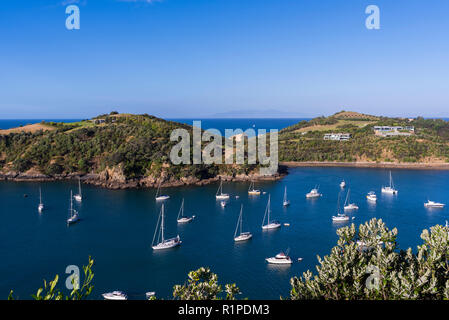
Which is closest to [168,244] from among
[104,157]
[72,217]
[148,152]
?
[72,217]

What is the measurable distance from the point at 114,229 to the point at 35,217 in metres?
15.5

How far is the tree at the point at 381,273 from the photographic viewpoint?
13250 mm

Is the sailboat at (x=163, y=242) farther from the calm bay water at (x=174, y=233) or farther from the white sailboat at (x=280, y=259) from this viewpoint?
the white sailboat at (x=280, y=259)

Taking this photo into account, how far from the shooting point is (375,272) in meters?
15.0

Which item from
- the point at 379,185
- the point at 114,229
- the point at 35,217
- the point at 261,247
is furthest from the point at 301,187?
the point at 35,217

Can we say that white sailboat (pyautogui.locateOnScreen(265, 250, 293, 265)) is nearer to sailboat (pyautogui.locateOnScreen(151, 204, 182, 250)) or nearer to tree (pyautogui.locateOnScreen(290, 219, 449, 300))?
sailboat (pyautogui.locateOnScreen(151, 204, 182, 250))

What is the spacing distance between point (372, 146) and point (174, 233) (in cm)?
9141

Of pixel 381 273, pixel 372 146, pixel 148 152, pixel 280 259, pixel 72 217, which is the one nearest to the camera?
pixel 381 273

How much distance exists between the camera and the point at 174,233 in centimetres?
4384

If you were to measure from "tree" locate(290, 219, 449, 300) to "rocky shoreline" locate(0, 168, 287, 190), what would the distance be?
197 ft

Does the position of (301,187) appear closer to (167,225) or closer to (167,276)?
(167,225)

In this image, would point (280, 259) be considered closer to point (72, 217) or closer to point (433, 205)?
point (72, 217)

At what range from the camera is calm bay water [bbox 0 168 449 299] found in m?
32.0

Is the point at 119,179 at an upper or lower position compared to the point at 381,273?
lower
